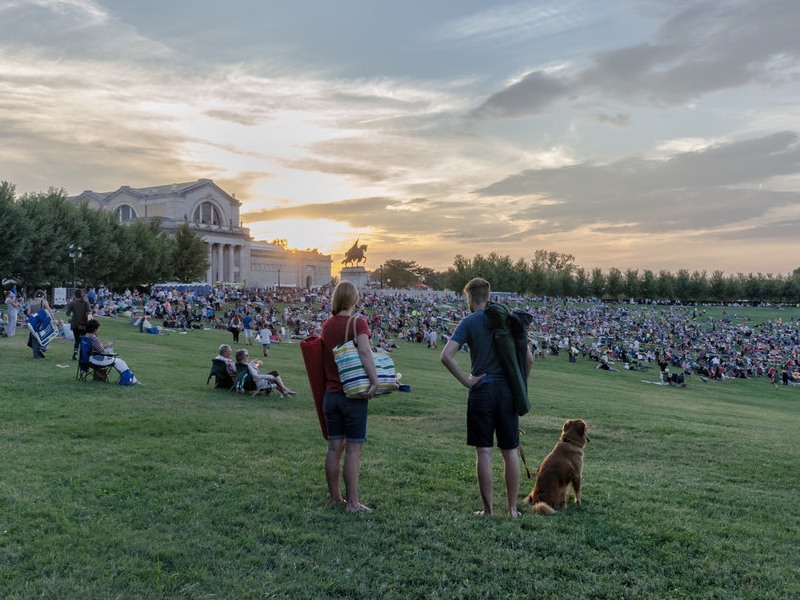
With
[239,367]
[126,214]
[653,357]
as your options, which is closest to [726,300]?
[653,357]

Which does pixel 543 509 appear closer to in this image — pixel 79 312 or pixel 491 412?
pixel 491 412

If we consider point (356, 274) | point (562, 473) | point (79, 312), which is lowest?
point (562, 473)

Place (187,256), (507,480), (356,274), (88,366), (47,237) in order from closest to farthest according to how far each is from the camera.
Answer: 1. (507,480)
2. (88,366)
3. (47,237)
4. (187,256)
5. (356,274)

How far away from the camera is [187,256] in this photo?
6456 cm

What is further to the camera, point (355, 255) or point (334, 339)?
point (355, 255)

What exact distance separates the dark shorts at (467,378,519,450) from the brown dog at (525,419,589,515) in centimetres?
87

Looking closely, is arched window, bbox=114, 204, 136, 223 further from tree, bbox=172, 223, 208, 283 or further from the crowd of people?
the crowd of people

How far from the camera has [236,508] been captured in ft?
17.9

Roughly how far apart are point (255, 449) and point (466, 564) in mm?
3860

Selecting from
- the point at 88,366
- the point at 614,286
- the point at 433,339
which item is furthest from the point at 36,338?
the point at 614,286

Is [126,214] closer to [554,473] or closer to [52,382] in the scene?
[52,382]

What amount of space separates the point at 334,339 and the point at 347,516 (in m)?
1.54

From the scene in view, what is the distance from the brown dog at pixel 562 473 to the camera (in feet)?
18.9

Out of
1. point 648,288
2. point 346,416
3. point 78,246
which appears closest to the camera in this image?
point 346,416
